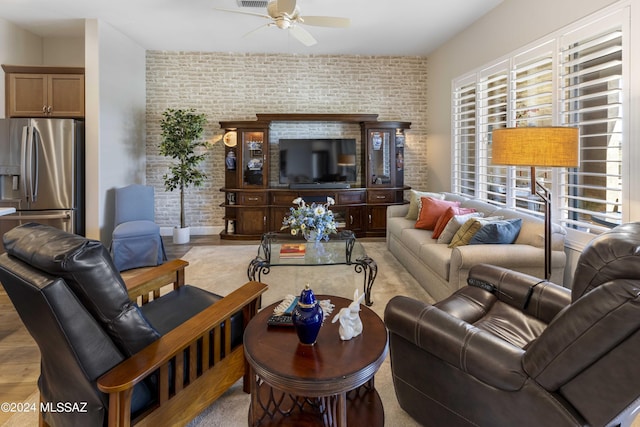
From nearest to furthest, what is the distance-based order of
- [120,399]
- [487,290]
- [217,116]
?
[120,399]
[487,290]
[217,116]

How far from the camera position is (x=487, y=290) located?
84.5 inches

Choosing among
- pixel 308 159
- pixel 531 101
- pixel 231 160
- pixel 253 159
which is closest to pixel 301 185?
pixel 308 159

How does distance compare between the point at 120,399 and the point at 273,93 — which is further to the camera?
the point at 273,93

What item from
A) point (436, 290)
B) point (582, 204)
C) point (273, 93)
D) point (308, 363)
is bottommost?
point (436, 290)

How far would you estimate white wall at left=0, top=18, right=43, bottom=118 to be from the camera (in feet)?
15.0

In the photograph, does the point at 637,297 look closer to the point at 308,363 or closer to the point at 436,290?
the point at 308,363

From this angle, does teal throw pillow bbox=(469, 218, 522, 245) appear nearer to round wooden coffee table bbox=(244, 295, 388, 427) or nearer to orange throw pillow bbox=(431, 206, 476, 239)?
orange throw pillow bbox=(431, 206, 476, 239)

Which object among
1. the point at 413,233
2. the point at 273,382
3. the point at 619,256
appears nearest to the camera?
the point at 619,256

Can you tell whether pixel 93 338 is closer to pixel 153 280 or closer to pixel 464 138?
pixel 153 280

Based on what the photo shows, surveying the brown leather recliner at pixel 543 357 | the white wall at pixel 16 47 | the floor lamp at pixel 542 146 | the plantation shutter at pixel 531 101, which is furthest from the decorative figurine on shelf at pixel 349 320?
the white wall at pixel 16 47

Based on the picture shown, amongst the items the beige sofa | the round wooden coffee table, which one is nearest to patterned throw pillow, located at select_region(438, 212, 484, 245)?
the beige sofa

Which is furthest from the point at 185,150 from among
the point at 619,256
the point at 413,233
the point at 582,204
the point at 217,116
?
the point at 619,256

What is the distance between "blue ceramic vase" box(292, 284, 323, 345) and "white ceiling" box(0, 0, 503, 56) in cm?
388

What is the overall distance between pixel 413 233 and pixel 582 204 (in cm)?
160
